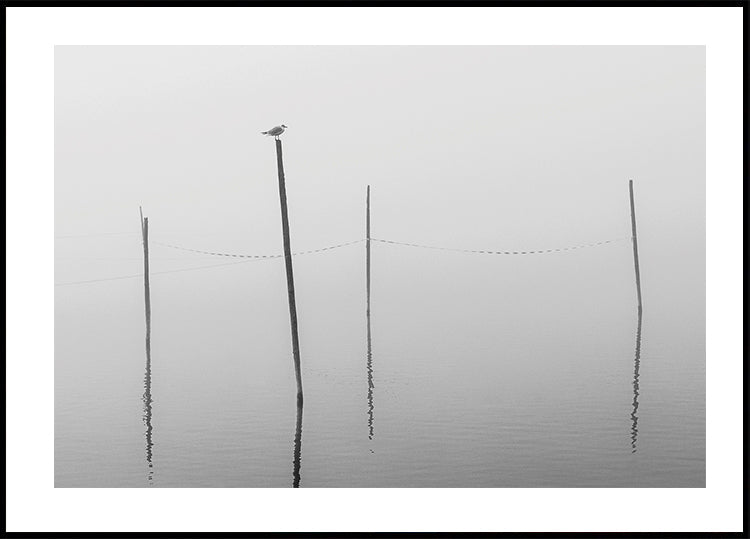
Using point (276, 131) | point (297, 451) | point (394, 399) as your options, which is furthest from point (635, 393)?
point (276, 131)

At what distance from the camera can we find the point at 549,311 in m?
56.7

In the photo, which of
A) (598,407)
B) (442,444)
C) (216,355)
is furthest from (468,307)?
(442,444)

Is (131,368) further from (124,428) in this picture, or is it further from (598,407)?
(598,407)

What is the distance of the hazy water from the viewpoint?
17891 millimetres

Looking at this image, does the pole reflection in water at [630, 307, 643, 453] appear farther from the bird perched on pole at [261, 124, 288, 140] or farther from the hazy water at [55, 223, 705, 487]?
the bird perched on pole at [261, 124, 288, 140]

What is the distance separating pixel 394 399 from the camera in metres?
26.0

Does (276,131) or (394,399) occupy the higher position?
(276,131)

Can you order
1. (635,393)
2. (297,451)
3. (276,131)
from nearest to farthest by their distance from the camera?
(297,451) → (276,131) → (635,393)

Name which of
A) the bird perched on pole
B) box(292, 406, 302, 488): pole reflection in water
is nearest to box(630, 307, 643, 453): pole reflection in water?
box(292, 406, 302, 488): pole reflection in water

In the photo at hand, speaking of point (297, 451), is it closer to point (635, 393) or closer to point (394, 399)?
point (394, 399)

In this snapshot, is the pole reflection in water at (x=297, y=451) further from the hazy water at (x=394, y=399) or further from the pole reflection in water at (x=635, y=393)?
the pole reflection in water at (x=635, y=393)

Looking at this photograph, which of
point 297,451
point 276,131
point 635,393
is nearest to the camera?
point 297,451

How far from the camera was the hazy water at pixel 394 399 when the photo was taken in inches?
704

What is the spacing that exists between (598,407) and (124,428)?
13303 millimetres
